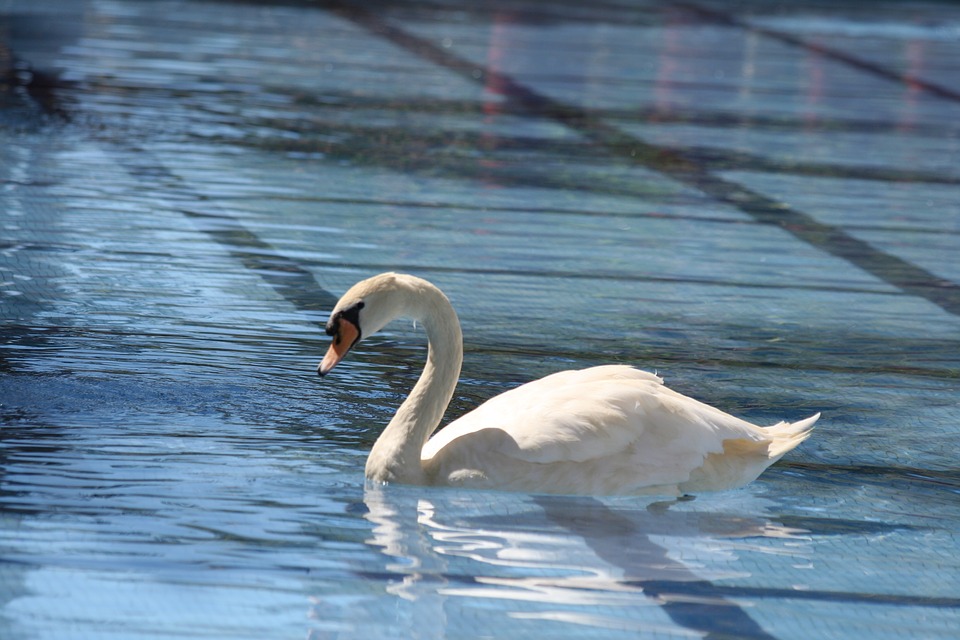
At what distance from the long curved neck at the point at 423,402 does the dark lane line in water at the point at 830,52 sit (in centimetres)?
1095

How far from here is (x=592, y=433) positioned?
4.44 m

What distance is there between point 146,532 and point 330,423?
1111 millimetres

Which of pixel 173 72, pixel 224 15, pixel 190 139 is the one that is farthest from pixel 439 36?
pixel 190 139

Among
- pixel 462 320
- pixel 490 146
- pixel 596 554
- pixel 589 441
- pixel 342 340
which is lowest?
pixel 490 146

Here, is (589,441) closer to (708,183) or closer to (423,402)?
(423,402)

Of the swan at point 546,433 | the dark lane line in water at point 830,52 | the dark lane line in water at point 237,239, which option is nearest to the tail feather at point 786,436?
the swan at point 546,433

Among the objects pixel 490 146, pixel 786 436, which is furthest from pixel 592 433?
pixel 490 146

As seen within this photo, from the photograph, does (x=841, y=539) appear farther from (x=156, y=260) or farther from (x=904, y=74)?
(x=904, y=74)

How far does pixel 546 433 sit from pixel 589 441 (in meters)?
0.11

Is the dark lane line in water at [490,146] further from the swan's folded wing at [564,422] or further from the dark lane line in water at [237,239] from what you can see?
the swan's folded wing at [564,422]

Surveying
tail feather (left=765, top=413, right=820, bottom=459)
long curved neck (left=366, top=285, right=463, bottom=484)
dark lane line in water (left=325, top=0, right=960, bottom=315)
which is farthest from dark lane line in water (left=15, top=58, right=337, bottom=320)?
dark lane line in water (left=325, top=0, right=960, bottom=315)

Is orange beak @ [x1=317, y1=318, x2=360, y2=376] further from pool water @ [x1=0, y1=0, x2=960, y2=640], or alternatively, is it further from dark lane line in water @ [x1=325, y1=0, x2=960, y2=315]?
dark lane line in water @ [x1=325, y1=0, x2=960, y2=315]

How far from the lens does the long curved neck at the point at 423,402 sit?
4.50m

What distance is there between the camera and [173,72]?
1297cm
